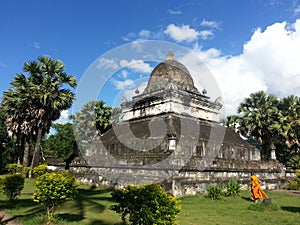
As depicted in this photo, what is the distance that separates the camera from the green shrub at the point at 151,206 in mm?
5160

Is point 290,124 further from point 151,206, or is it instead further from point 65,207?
point 151,206

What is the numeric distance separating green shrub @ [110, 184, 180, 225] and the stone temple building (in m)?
6.54

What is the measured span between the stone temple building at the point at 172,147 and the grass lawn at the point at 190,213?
1.94 metres

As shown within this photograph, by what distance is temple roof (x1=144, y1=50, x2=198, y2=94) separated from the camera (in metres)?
21.7

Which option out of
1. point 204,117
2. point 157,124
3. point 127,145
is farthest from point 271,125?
point 127,145

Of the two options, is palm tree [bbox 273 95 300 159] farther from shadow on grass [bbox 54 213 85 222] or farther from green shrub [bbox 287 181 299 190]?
shadow on grass [bbox 54 213 85 222]

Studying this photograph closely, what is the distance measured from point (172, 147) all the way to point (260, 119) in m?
15.9

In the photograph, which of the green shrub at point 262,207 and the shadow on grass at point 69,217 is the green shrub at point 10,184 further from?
the green shrub at point 262,207

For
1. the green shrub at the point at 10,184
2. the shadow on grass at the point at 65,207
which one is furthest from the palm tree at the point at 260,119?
the green shrub at the point at 10,184

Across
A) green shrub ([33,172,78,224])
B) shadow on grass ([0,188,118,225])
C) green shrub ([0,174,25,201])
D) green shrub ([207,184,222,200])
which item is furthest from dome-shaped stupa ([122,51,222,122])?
green shrub ([33,172,78,224])

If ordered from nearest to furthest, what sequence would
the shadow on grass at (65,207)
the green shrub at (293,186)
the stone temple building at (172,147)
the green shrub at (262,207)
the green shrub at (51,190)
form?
the green shrub at (51,190), the shadow on grass at (65,207), the green shrub at (262,207), the stone temple building at (172,147), the green shrub at (293,186)

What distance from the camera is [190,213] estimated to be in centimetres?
907

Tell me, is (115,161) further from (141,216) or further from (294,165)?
(294,165)

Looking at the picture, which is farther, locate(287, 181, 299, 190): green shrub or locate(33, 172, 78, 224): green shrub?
locate(287, 181, 299, 190): green shrub
